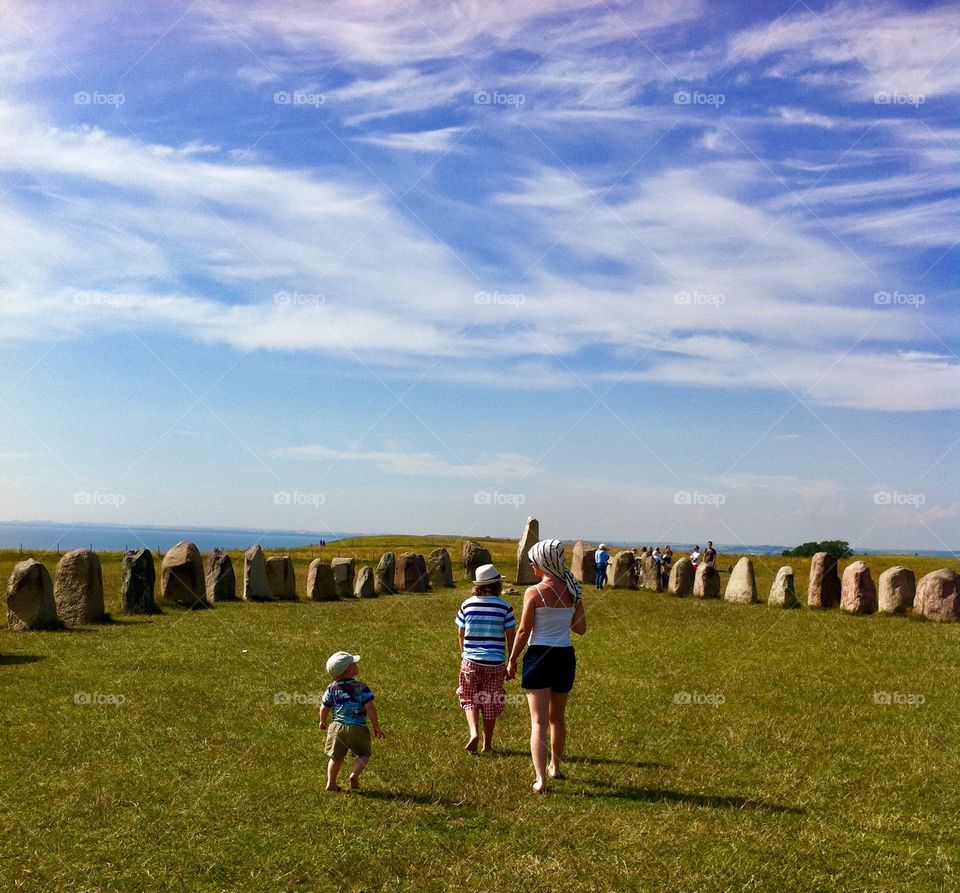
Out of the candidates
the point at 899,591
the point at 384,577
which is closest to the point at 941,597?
the point at 899,591

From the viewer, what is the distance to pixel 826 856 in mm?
7387

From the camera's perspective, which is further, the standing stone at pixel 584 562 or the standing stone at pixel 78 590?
the standing stone at pixel 584 562

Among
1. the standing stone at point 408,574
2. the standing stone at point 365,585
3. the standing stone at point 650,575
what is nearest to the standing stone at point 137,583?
the standing stone at point 365,585

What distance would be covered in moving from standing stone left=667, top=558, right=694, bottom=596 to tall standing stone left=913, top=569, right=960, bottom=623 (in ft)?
28.7

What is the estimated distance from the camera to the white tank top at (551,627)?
898 cm

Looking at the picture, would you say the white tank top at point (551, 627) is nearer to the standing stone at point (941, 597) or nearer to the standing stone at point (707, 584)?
the standing stone at point (941, 597)

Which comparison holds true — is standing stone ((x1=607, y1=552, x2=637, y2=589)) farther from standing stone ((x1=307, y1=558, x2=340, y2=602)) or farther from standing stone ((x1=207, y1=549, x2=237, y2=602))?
standing stone ((x1=207, y1=549, x2=237, y2=602))

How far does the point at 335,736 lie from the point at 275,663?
7.87 metres

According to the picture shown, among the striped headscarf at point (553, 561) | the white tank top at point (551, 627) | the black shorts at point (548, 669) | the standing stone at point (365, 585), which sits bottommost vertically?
the standing stone at point (365, 585)

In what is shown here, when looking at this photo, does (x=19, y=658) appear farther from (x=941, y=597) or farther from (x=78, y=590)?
(x=941, y=597)

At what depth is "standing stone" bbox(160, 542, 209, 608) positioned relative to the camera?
25859mm

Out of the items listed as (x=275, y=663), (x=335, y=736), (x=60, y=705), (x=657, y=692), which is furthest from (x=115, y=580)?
(x=335, y=736)

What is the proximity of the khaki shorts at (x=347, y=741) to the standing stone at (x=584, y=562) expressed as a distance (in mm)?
29864

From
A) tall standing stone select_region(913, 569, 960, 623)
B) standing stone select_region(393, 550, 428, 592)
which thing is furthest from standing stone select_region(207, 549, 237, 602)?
tall standing stone select_region(913, 569, 960, 623)
